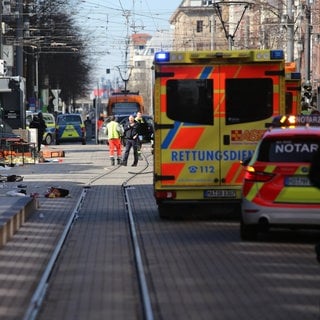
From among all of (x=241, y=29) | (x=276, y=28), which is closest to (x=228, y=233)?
(x=276, y=28)

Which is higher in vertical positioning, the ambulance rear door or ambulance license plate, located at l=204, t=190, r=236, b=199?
the ambulance rear door

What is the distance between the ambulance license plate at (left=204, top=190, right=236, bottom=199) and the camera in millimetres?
17391

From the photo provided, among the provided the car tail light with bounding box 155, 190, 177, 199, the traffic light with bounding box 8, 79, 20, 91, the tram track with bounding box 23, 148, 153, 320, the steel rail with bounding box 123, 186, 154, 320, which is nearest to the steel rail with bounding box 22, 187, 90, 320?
the tram track with bounding box 23, 148, 153, 320

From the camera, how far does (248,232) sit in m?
14.8

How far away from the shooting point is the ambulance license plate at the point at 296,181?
45.6ft

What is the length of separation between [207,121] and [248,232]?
3.26 metres

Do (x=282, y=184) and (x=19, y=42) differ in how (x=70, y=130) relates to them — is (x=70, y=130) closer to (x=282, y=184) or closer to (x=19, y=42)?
(x=19, y=42)

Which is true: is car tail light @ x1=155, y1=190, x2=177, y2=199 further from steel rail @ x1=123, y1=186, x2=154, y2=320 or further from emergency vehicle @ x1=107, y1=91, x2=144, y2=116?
emergency vehicle @ x1=107, y1=91, x2=144, y2=116

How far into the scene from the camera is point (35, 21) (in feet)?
229

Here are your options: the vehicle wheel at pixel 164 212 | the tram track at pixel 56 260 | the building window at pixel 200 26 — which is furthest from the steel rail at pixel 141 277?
the building window at pixel 200 26

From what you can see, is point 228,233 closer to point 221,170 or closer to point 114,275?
point 221,170

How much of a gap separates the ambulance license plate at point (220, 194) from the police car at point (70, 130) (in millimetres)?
48342

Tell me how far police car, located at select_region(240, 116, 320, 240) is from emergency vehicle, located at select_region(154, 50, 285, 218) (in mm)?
2823

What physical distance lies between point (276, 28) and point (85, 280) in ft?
150
